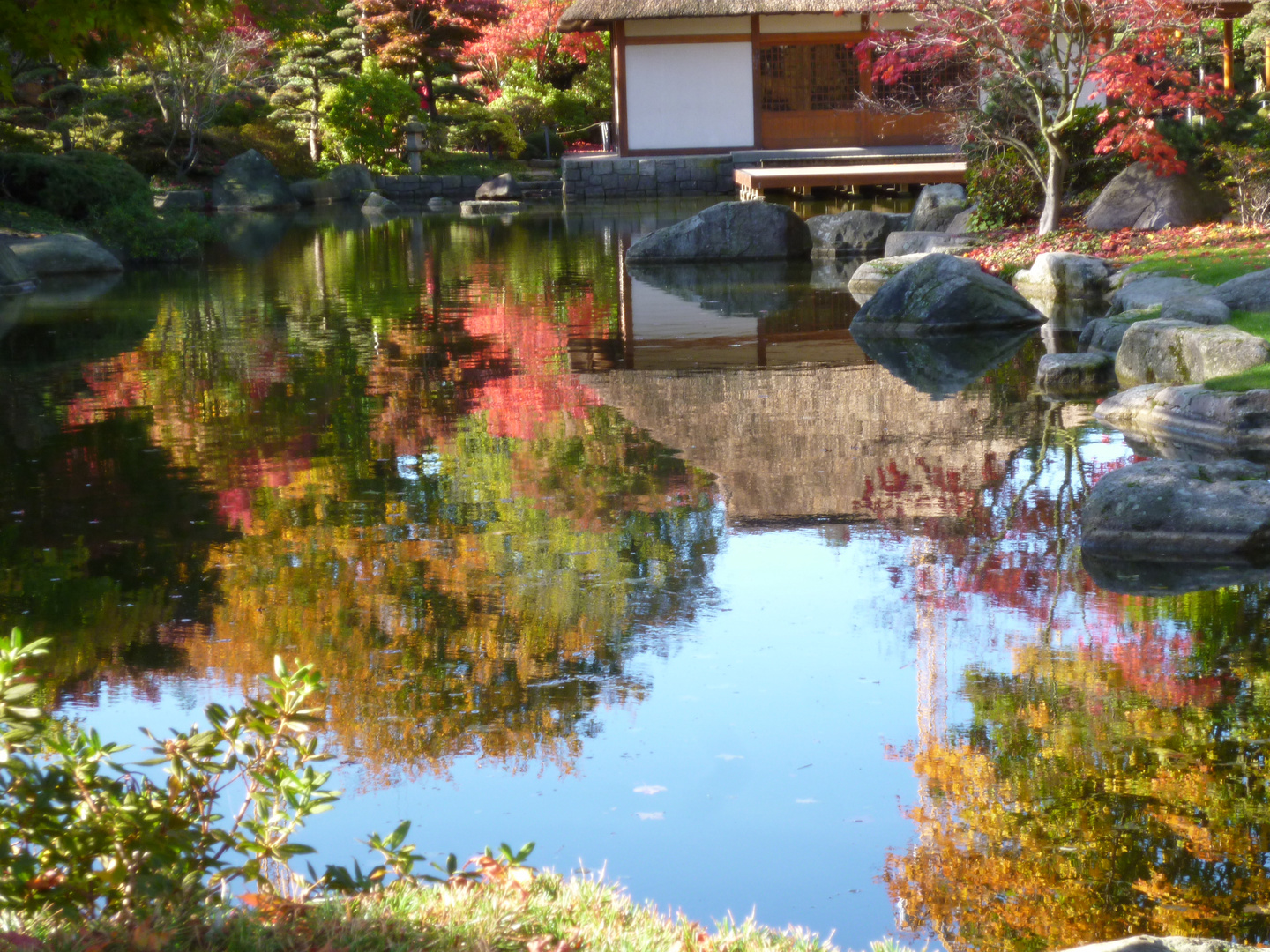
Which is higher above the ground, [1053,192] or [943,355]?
[1053,192]

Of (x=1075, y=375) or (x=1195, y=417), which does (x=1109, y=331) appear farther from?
(x=1195, y=417)

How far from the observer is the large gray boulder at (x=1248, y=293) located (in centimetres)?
1016

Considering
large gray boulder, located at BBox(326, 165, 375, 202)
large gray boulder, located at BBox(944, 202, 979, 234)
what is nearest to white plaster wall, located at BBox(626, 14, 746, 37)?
large gray boulder, located at BBox(326, 165, 375, 202)

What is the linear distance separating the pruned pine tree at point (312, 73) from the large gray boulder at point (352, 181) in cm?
258

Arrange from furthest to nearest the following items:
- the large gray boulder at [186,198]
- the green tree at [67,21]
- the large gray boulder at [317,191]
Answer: the large gray boulder at [317,191] < the large gray boulder at [186,198] < the green tree at [67,21]

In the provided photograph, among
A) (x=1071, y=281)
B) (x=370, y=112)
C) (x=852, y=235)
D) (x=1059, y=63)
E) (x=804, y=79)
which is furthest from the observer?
(x=370, y=112)

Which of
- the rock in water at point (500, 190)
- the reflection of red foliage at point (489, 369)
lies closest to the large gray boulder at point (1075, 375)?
the reflection of red foliage at point (489, 369)

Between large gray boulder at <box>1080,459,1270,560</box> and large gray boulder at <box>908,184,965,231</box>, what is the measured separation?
Answer: 39.2 ft

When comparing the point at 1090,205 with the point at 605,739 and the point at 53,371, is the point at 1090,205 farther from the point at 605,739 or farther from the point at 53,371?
the point at 605,739

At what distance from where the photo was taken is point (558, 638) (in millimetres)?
→ 5051

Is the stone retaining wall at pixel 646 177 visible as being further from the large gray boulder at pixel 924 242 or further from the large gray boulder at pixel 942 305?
the large gray boulder at pixel 942 305

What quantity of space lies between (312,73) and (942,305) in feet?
86.1

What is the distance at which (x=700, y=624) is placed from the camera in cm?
522

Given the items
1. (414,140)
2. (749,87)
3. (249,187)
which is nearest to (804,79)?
(749,87)
